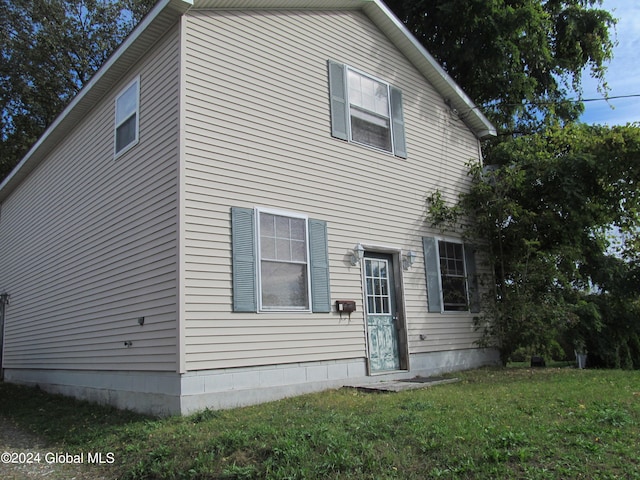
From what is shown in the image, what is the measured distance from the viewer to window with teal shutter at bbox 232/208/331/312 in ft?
23.9

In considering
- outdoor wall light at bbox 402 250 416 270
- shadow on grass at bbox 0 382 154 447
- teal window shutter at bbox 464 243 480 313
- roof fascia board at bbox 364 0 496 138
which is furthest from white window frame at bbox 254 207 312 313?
roof fascia board at bbox 364 0 496 138

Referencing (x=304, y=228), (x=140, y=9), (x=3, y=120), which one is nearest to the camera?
(x=304, y=228)

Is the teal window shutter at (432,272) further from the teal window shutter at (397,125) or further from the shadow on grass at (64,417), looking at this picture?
the shadow on grass at (64,417)

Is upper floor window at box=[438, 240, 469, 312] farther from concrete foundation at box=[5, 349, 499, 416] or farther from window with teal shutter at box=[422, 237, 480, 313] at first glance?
concrete foundation at box=[5, 349, 499, 416]

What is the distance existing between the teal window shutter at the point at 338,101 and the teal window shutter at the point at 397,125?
1334 mm

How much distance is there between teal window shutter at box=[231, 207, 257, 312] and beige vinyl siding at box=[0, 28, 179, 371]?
832mm

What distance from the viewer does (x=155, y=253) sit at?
7.33 m

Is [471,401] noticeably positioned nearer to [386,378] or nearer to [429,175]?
[386,378]

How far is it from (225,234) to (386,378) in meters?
3.83

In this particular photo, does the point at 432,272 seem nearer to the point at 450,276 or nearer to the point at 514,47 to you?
the point at 450,276

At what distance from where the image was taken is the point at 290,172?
8.34m

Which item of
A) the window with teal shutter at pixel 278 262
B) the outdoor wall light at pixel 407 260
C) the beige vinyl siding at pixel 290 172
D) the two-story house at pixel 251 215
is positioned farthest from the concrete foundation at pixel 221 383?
the outdoor wall light at pixel 407 260

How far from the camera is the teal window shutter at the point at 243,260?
7.16m

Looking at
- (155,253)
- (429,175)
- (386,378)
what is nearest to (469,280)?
(429,175)
